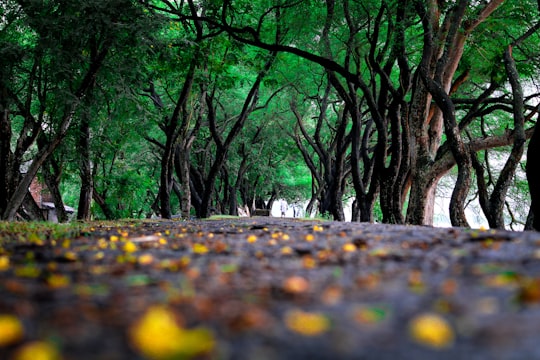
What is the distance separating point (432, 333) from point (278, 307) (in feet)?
2.13

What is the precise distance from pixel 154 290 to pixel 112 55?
32.2 feet

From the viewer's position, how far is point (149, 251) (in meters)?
3.83

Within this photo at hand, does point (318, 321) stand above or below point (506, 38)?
below

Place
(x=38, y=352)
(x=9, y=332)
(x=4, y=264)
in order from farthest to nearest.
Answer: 1. (x=4, y=264)
2. (x=9, y=332)
3. (x=38, y=352)

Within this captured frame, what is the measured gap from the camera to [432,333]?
4.82 feet

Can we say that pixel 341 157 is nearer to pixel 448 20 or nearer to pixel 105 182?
pixel 448 20

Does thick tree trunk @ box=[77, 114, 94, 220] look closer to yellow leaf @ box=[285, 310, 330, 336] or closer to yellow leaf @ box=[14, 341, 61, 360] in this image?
yellow leaf @ box=[14, 341, 61, 360]

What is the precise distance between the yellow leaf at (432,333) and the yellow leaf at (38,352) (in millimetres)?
1070

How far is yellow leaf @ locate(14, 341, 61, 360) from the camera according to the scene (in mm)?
1364

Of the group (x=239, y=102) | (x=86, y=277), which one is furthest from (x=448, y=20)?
(x=239, y=102)

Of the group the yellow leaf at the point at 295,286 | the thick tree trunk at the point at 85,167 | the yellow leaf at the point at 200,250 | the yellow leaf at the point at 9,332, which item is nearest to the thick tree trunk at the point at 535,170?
the yellow leaf at the point at 200,250

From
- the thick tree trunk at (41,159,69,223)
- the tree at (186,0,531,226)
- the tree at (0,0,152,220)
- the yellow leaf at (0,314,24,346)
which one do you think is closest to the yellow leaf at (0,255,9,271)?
the yellow leaf at (0,314,24,346)

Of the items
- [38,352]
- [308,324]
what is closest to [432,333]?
[308,324]

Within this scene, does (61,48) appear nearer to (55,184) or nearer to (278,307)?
(55,184)
